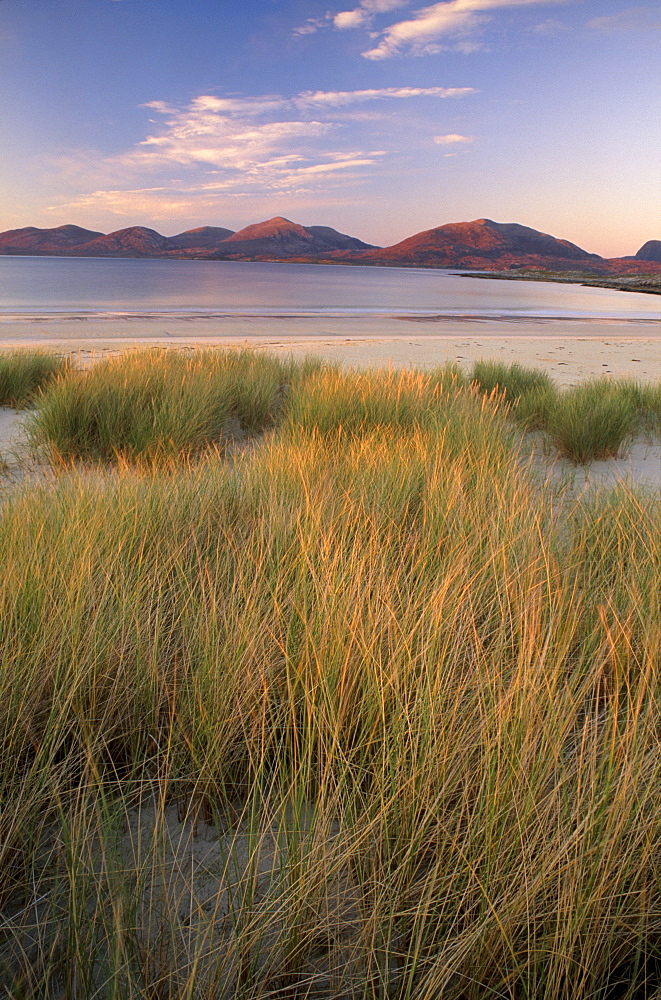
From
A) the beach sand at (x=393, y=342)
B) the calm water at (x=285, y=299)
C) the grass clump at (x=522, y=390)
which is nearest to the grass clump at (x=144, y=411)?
the beach sand at (x=393, y=342)

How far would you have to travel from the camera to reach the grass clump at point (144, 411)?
3625mm

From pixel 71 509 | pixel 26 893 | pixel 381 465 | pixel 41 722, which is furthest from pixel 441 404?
pixel 26 893

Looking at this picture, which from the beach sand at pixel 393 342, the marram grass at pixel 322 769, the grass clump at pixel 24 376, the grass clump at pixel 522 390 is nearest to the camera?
the marram grass at pixel 322 769

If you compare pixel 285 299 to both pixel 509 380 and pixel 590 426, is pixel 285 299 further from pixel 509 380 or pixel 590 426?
pixel 590 426

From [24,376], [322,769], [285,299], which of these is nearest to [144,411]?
[24,376]

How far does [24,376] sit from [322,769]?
526 centimetres

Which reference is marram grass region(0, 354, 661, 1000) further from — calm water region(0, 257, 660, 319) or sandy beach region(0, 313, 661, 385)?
calm water region(0, 257, 660, 319)

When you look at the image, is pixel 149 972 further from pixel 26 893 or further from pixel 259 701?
pixel 259 701

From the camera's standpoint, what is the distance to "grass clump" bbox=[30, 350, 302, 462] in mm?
3625

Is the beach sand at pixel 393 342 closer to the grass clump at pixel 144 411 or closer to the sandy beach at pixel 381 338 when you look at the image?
the sandy beach at pixel 381 338

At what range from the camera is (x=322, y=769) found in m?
1.08

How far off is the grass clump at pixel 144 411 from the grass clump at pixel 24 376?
84cm

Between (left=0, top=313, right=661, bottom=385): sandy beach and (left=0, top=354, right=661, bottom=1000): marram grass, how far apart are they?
384cm

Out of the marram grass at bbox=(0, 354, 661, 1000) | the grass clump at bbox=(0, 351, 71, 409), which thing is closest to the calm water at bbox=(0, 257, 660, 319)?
the grass clump at bbox=(0, 351, 71, 409)
